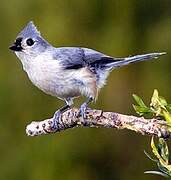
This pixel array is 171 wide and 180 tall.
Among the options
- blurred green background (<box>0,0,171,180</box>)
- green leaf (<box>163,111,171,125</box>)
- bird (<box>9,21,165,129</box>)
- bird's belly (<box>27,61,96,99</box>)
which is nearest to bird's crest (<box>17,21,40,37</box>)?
bird (<box>9,21,165,129</box>)

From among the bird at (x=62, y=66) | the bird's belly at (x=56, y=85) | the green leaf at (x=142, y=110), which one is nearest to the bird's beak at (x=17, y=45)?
the bird at (x=62, y=66)

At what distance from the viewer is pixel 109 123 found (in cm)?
140

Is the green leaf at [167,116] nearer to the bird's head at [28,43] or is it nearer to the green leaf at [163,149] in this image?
the green leaf at [163,149]

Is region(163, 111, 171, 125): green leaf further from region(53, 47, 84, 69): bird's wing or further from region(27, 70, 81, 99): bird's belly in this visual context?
region(53, 47, 84, 69): bird's wing

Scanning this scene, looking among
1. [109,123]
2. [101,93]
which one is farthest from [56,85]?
[101,93]

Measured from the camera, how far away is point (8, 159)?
3.53m

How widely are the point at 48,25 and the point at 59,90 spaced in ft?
4.76

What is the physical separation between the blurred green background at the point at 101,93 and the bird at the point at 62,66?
1183 mm

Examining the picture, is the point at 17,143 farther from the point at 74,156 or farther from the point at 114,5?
the point at 114,5

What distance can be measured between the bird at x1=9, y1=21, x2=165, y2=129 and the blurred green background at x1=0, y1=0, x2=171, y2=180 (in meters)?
1.18

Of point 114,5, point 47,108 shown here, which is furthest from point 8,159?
point 114,5

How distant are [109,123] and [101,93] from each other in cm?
210

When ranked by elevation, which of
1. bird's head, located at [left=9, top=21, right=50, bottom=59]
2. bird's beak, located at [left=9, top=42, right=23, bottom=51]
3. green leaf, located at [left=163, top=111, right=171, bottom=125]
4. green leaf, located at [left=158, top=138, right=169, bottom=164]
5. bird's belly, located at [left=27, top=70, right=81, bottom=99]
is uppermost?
bird's head, located at [left=9, top=21, right=50, bottom=59]

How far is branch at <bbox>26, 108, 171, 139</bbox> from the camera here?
118 centimetres
